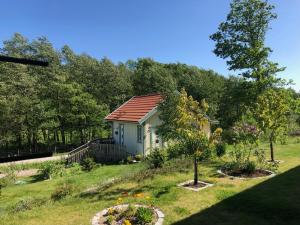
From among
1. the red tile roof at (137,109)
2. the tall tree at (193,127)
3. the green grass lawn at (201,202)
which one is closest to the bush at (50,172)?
the green grass lawn at (201,202)

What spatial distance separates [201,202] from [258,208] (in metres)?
1.89

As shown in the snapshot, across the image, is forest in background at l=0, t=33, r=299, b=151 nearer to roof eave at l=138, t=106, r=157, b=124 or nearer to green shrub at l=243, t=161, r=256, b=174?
roof eave at l=138, t=106, r=157, b=124

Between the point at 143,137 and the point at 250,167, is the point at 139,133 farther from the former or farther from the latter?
the point at 250,167

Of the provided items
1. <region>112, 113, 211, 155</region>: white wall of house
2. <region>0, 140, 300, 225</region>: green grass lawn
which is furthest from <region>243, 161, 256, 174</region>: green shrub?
<region>112, 113, 211, 155</region>: white wall of house

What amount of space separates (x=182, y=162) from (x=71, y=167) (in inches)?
389

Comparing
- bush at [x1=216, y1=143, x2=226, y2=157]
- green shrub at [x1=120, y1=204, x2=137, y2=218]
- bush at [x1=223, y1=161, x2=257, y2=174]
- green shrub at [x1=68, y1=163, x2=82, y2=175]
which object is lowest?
green shrub at [x1=68, y1=163, x2=82, y2=175]

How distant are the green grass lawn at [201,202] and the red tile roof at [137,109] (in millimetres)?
11255

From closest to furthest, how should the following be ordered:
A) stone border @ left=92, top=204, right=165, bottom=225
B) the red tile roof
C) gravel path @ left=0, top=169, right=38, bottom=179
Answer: stone border @ left=92, top=204, right=165, bottom=225 → gravel path @ left=0, top=169, right=38, bottom=179 → the red tile roof

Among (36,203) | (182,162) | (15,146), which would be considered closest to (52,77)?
(15,146)

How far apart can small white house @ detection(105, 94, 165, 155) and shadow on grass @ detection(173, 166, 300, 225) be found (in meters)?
12.6

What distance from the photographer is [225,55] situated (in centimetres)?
2514

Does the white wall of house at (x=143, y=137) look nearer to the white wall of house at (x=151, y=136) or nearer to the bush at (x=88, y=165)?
the white wall of house at (x=151, y=136)

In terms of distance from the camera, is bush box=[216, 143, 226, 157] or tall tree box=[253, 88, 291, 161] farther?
bush box=[216, 143, 226, 157]

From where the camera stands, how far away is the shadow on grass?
8477mm
